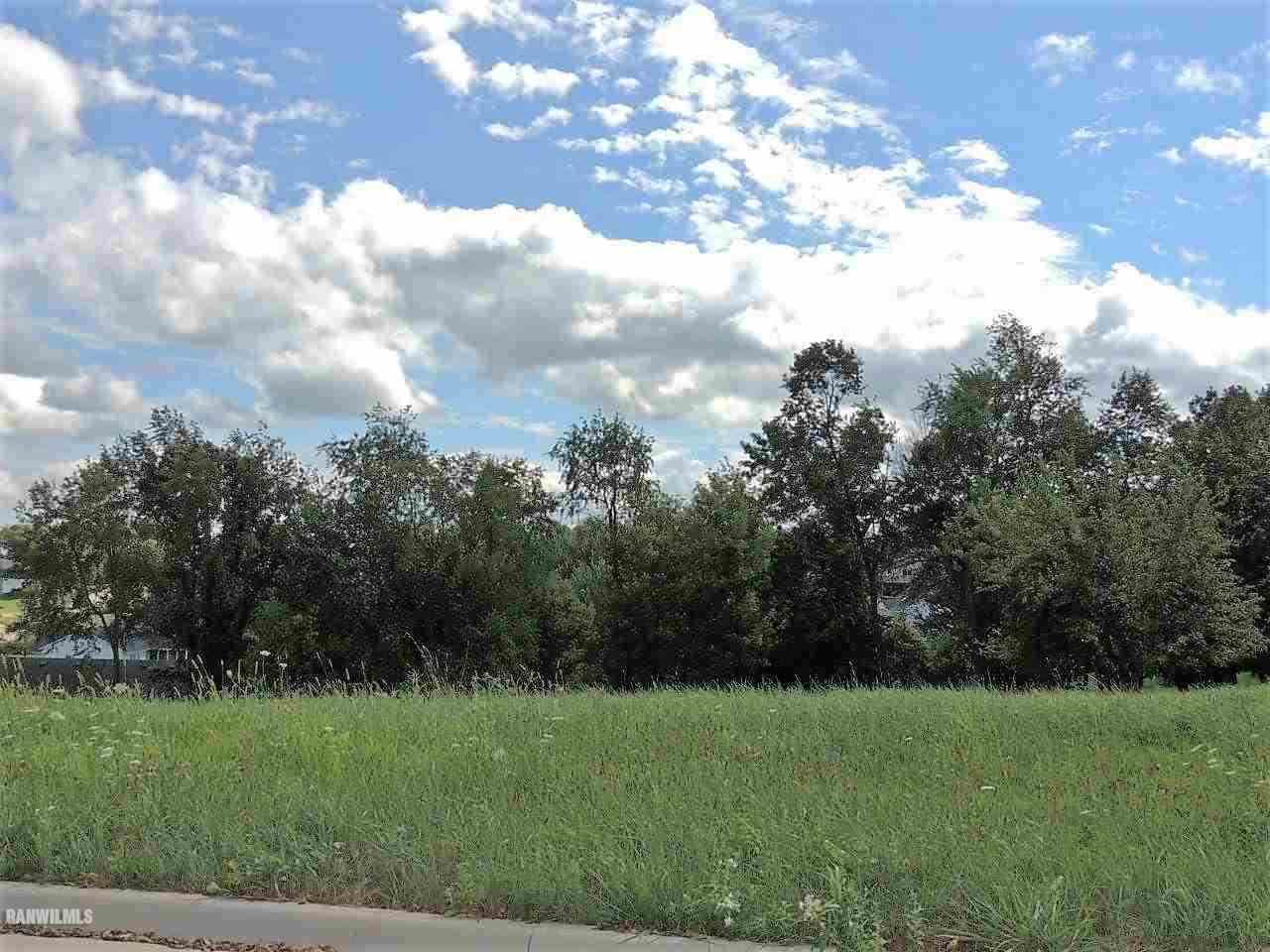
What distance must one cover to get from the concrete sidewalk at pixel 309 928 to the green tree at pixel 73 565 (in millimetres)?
54632

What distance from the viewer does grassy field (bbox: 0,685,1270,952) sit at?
17.1 feet

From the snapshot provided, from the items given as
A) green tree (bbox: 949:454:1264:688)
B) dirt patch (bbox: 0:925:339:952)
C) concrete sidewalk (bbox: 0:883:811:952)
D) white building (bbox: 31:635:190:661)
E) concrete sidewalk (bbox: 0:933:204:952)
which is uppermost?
green tree (bbox: 949:454:1264:688)

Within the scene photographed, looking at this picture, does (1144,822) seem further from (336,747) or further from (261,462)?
(261,462)

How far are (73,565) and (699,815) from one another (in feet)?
206

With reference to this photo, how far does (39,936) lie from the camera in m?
5.68

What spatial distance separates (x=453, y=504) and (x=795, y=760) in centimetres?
3873

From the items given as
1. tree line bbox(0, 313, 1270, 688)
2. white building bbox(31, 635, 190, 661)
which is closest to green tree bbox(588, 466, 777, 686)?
tree line bbox(0, 313, 1270, 688)

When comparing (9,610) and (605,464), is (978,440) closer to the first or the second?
(605,464)

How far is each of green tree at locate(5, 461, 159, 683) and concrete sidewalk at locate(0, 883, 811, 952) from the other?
54632mm

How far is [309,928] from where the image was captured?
5398 mm

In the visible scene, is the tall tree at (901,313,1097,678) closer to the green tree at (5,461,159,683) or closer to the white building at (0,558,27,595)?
the green tree at (5,461,159,683)

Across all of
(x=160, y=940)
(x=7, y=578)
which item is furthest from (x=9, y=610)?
(x=160, y=940)

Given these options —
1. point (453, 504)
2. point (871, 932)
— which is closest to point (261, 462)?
point (453, 504)

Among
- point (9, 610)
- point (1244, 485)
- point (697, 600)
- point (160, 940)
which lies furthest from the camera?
point (9, 610)
